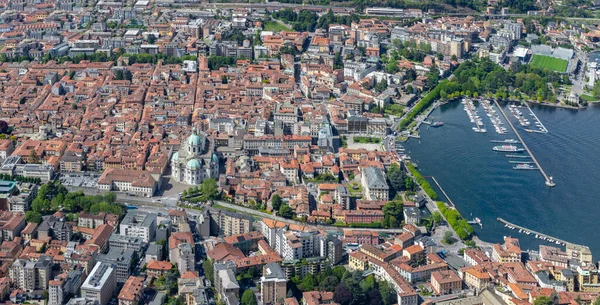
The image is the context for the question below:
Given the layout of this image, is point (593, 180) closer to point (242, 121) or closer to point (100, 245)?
point (242, 121)

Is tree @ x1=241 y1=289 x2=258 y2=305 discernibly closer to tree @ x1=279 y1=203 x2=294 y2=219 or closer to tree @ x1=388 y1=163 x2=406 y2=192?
tree @ x1=279 y1=203 x2=294 y2=219

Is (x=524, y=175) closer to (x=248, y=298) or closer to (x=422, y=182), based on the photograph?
(x=422, y=182)

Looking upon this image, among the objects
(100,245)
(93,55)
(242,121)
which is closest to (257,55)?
(93,55)

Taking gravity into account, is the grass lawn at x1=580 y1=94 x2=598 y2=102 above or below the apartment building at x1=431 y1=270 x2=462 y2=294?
above

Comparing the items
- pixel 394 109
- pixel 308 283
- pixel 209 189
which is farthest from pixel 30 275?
pixel 394 109

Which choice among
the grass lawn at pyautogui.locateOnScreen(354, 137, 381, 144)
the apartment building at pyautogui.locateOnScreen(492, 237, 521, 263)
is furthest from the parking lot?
the apartment building at pyautogui.locateOnScreen(492, 237, 521, 263)

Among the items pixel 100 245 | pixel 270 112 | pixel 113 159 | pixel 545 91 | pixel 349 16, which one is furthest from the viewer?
pixel 349 16

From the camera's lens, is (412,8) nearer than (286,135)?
No
